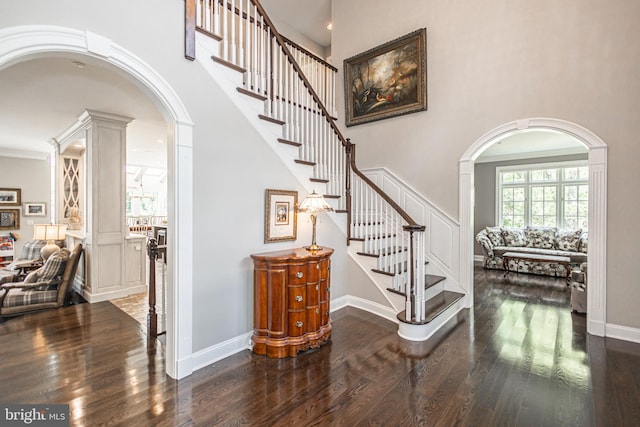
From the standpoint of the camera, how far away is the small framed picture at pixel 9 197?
734cm

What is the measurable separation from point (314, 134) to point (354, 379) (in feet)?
9.60

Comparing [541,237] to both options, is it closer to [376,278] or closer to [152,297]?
[376,278]

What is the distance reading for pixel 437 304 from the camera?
12.5 feet

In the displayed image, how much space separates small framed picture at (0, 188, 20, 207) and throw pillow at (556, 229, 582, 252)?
13134 mm

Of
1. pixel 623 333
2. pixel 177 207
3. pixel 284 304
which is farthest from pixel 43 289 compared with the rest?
pixel 623 333

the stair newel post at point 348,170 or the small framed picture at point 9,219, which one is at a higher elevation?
the stair newel post at point 348,170

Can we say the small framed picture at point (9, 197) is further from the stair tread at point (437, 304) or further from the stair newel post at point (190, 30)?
the stair tread at point (437, 304)

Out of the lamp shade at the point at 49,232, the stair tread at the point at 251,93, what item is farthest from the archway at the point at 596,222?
the lamp shade at the point at 49,232

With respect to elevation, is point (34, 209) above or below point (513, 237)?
above

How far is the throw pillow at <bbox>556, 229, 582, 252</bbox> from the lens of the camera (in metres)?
6.50

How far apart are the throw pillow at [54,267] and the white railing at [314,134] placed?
395 centimetres

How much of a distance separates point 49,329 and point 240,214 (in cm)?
282

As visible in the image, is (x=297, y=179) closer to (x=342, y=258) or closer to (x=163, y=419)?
(x=342, y=258)

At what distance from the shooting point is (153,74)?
92.1 inches
